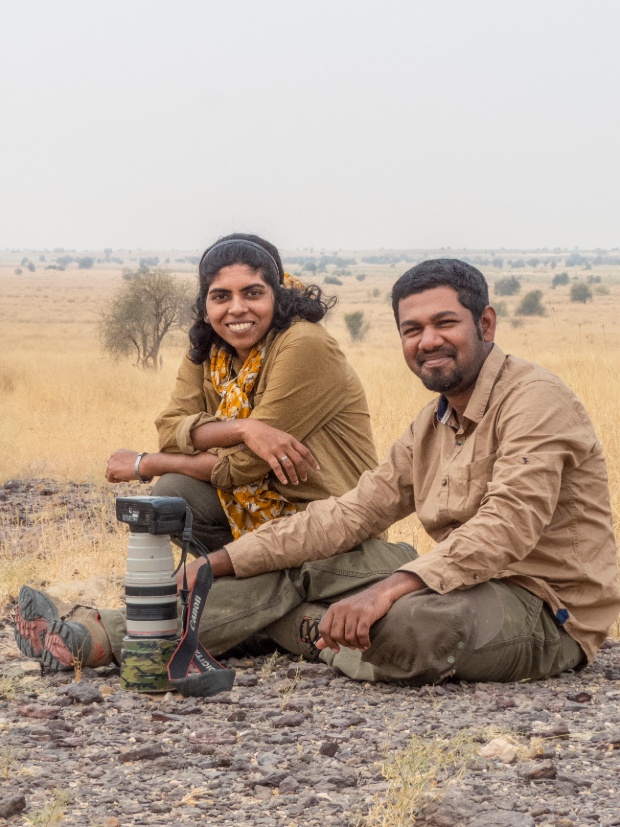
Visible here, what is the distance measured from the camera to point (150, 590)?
12.1 feet

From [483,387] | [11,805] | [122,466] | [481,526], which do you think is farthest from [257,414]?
[11,805]

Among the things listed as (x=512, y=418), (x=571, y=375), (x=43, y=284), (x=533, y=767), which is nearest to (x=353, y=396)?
(x=512, y=418)

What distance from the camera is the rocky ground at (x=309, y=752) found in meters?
2.68

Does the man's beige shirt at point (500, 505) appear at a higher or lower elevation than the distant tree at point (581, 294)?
lower

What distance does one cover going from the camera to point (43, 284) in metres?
78.9

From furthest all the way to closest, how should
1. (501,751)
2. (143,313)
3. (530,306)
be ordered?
(530,306) < (143,313) < (501,751)

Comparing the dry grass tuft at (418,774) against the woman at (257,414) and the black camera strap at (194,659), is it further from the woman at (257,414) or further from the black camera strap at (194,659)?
the woman at (257,414)

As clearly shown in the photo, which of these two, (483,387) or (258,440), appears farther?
(258,440)

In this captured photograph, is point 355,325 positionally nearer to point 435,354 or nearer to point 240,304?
point 240,304

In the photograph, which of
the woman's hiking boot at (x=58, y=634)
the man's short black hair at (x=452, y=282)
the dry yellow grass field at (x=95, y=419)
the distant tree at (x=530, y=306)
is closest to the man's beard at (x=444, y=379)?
the man's short black hair at (x=452, y=282)

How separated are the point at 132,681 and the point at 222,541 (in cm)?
122

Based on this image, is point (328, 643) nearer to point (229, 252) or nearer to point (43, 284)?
point (229, 252)

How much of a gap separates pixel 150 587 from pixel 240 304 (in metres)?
1.37

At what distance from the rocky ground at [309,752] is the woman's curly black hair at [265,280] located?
1480mm
